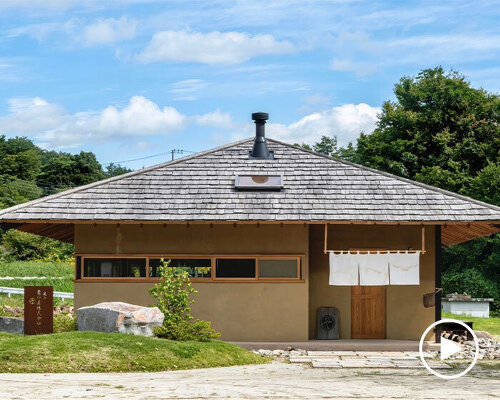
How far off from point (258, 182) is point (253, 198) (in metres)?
0.80

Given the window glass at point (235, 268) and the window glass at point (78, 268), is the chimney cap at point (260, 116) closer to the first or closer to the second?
the window glass at point (235, 268)

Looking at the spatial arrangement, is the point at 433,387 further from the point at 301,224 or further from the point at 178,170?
the point at 178,170

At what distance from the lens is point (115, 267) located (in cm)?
2028

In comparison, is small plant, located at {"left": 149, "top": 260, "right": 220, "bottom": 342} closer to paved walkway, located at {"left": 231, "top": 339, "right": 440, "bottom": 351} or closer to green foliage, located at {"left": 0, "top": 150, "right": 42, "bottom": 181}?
paved walkway, located at {"left": 231, "top": 339, "right": 440, "bottom": 351}

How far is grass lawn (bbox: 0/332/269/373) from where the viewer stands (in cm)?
1463

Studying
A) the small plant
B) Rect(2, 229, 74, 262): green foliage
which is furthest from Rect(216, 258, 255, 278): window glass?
Rect(2, 229, 74, 262): green foliage

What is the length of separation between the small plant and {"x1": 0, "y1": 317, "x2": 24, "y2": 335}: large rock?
3.14 meters

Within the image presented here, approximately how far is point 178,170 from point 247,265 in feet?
11.6

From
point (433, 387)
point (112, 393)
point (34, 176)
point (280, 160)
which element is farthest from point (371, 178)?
point (34, 176)

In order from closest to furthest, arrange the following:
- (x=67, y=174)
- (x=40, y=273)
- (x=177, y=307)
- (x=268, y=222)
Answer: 1. (x=177, y=307)
2. (x=268, y=222)
3. (x=40, y=273)
4. (x=67, y=174)

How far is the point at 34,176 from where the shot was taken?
73125 mm

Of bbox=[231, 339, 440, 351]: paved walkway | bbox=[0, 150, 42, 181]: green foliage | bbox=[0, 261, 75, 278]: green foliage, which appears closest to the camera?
bbox=[231, 339, 440, 351]: paved walkway

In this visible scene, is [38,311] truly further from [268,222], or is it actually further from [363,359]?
[363,359]

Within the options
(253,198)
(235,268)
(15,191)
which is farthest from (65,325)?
(15,191)
